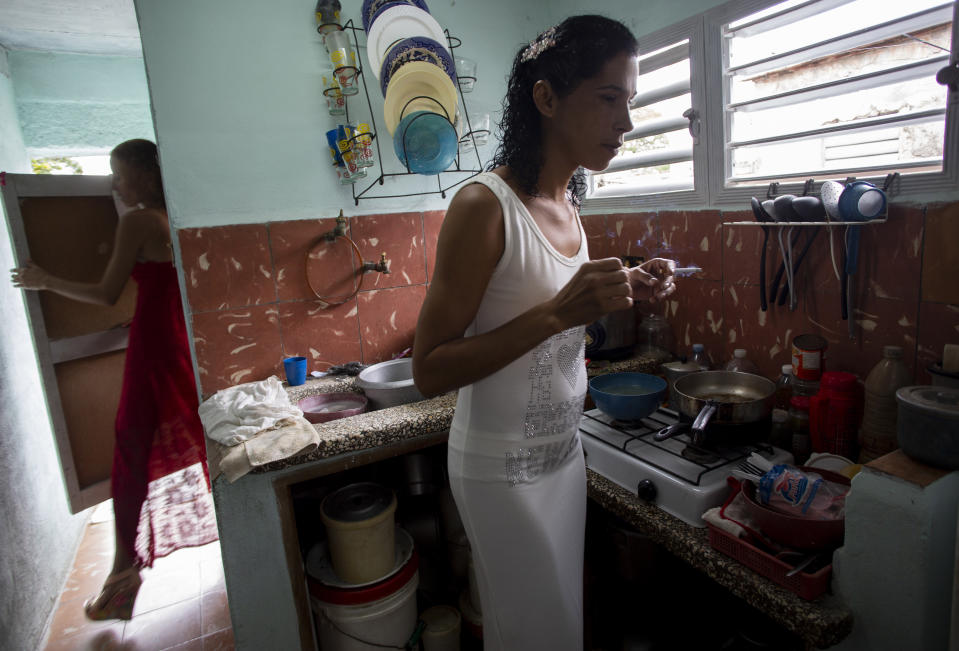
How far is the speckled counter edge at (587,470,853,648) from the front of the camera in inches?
33.5

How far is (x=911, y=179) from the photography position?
115cm

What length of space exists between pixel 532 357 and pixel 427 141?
1030mm

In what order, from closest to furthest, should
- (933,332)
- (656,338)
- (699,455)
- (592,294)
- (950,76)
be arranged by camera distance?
(592,294) → (950,76) → (933,332) → (699,455) → (656,338)

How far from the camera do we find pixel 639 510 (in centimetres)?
119

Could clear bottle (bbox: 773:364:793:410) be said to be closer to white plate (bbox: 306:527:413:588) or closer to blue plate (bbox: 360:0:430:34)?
white plate (bbox: 306:527:413:588)

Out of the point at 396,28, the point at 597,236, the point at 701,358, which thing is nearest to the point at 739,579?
the point at 701,358

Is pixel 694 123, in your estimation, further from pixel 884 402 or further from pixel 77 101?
A: pixel 77 101

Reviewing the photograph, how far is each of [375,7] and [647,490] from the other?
1.79 meters

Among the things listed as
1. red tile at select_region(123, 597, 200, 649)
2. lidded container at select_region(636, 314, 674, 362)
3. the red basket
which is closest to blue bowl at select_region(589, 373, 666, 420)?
lidded container at select_region(636, 314, 674, 362)

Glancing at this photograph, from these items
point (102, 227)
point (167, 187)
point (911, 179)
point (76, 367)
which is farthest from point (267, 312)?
point (911, 179)

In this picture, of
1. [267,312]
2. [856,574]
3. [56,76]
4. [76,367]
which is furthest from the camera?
[56,76]

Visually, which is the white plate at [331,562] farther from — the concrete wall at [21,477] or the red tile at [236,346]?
the concrete wall at [21,477]

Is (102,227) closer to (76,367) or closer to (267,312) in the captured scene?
(76,367)

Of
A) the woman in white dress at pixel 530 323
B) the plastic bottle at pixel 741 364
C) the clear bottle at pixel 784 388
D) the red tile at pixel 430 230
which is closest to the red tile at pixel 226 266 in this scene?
the red tile at pixel 430 230
